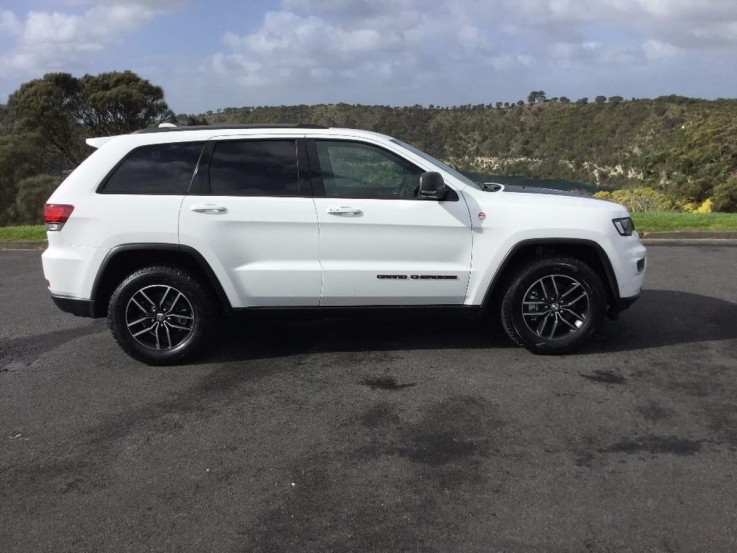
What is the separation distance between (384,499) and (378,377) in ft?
5.53

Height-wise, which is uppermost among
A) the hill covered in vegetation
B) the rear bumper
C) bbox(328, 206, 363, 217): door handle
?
the hill covered in vegetation

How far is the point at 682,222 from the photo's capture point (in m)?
11.6

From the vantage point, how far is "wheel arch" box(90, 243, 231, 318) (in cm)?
500

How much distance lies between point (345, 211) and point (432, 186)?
27.4 inches

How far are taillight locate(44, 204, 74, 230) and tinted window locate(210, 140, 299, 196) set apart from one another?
111 cm

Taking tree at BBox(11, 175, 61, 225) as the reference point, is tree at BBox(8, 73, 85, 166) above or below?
above

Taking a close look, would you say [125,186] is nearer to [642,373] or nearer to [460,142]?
[642,373]

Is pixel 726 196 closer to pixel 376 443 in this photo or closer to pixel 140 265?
pixel 140 265

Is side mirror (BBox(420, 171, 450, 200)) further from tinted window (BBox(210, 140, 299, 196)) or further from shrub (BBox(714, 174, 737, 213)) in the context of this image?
shrub (BBox(714, 174, 737, 213))

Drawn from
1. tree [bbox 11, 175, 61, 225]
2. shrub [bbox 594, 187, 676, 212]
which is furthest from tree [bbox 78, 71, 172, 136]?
shrub [bbox 594, 187, 676, 212]

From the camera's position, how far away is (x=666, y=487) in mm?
3283

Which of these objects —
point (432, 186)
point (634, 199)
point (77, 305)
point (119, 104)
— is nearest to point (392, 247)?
point (432, 186)

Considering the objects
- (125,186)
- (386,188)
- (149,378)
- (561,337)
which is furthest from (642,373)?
(125,186)

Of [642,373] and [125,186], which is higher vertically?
[125,186]
